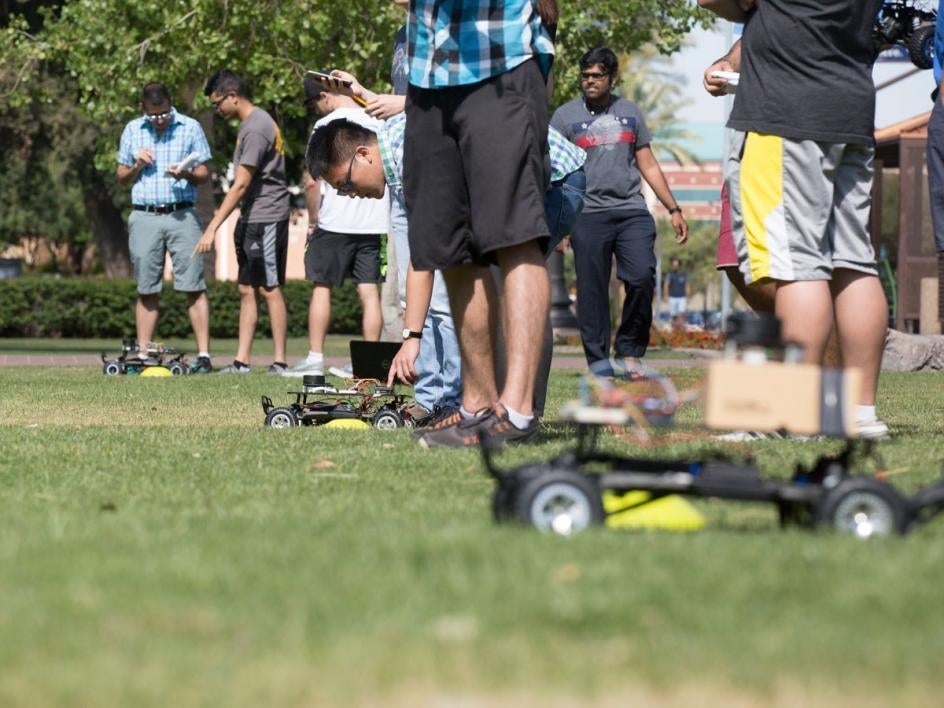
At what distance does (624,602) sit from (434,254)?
3306mm

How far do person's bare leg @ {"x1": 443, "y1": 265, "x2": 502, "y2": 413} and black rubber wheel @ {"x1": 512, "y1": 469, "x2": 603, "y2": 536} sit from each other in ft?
8.87

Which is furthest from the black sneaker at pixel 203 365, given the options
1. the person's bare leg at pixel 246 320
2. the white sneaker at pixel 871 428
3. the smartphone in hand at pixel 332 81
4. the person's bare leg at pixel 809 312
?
the person's bare leg at pixel 809 312

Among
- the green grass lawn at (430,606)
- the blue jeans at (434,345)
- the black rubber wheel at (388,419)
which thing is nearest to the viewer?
the green grass lawn at (430,606)

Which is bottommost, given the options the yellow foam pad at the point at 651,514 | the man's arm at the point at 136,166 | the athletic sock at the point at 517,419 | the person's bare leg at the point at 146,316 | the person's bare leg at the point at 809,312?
the yellow foam pad at the point at 651,514

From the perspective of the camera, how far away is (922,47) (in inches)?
347

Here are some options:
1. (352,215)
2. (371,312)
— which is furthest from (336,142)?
(371,312)

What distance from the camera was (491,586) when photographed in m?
3.00

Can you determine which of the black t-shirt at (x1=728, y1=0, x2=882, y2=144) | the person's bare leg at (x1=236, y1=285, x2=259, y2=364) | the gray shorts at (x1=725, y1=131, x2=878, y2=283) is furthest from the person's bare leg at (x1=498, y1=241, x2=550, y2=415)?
the person's bare leg at (x1=236, y1=285, x2=259, y2=364)

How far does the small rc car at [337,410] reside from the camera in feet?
25.3

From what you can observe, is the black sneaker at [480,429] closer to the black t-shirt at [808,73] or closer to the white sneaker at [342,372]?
the black t-shirt at [808,73]

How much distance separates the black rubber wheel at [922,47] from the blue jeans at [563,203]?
250cm

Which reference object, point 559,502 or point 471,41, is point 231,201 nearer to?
point 471,41

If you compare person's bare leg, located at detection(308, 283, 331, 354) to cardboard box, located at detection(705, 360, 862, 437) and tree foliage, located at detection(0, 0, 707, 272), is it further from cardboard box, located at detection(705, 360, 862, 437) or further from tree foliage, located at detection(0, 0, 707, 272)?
tree foliage, located at detection(0, 0, 707, 272)

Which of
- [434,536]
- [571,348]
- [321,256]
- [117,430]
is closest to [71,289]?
[571,348]
